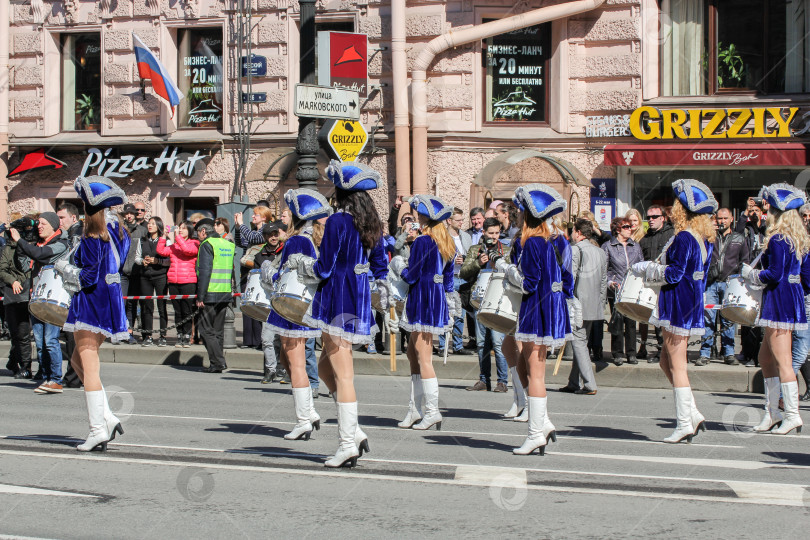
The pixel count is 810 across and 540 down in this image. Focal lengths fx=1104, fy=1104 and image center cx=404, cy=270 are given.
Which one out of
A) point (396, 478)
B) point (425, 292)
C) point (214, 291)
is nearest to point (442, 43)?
point (214, 291)

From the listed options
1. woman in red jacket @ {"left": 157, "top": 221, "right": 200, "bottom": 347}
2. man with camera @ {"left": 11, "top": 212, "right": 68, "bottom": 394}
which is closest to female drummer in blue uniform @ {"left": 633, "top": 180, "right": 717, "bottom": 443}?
man with camera @ {"left": 11, "top": 212, "right": 68, "bottom": 394}

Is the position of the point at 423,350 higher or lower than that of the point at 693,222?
lower

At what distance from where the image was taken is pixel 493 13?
814 inches

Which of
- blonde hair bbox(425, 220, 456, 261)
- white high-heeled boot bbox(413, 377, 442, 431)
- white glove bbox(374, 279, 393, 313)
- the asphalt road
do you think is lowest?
the asphalt road

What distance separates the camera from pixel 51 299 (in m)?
9.53

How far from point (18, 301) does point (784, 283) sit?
8.88 meters

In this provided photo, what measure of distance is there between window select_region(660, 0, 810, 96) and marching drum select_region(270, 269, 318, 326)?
13.5 m

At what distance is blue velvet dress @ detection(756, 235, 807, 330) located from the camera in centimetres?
943

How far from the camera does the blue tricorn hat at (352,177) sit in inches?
300

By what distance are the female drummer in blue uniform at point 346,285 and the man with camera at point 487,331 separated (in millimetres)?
4549

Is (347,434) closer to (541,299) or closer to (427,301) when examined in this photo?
(541,299)

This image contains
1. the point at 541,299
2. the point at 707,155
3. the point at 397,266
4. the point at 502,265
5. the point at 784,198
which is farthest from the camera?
the point at 707,155

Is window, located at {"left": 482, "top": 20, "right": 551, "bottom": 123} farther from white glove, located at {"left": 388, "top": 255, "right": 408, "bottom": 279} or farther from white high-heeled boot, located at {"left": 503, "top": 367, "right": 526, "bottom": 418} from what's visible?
white high-heeled boot, located at {"left": 503, "top": 367, "right": 526, "bottom": 418}

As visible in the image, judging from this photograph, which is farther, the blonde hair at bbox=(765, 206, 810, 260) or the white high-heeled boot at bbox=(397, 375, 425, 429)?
the white high-heeled boot at bbox=(397, 375, 425, 429)
